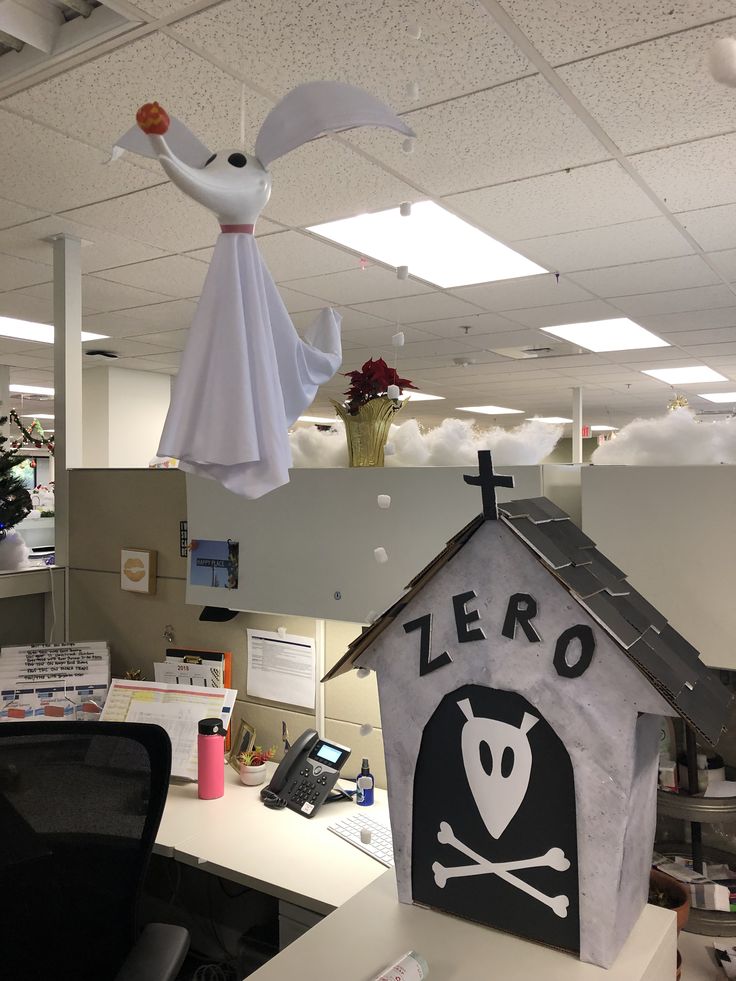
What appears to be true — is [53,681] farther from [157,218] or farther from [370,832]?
[157,218]

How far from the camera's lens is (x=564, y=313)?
15.3ft

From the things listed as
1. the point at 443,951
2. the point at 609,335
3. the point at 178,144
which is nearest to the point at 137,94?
the point at 178,144

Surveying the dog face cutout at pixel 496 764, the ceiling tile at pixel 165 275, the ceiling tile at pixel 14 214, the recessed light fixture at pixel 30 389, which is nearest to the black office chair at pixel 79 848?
the dog face cutout at pixel 496 764

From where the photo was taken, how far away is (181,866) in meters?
2.52

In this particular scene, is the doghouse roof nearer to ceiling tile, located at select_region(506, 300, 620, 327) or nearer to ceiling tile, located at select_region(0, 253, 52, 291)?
ceiling tile, located at select_region(0, 253, 52, 291)

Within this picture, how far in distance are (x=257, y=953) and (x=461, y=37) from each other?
270 cm

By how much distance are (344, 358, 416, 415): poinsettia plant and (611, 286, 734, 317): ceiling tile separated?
9.66 feet

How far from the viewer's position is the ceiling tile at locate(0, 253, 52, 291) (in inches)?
144

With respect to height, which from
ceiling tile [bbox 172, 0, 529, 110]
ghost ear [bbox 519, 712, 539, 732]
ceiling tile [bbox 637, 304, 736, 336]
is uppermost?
ceiling tile [bbox 637, 304, 736, 336]

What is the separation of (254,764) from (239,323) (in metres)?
1.71

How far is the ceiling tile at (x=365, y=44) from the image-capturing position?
5.43 feet

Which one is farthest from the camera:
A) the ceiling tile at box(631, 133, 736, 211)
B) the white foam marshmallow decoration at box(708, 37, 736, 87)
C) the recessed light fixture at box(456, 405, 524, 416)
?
the recessed light fixture at box(456, 405, 524, 416)

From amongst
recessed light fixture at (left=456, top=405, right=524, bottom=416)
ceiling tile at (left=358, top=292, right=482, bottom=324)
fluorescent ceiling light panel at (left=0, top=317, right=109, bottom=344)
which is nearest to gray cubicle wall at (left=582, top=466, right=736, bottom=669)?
ceiling tile at (left=358, top=292, right=482, bottom=324)

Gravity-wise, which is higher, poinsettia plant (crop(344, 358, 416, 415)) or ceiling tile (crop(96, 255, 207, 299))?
ceiling tile (crop(96, 255, 207, 299))
